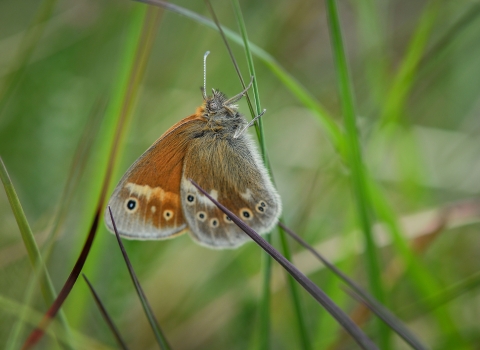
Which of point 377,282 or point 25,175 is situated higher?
point 25,175

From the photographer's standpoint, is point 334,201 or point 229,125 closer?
point 229,125

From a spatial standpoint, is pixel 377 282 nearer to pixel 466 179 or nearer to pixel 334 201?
pixel 334 201

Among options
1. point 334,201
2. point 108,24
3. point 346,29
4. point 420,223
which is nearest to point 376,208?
point 420,223

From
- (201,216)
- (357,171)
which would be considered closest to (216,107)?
(201,216)

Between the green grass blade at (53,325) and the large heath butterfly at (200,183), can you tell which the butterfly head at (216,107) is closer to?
the large heath butterfly at (200,183)

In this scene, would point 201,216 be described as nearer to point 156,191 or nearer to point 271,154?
point 156,191

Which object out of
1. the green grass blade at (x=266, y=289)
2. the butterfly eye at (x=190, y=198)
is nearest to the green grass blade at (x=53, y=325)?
the green grass blade at (x=266, y=289)

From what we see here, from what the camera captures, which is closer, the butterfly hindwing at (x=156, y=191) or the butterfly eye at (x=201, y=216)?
the butterfly hindwing at (x=156, y=191)

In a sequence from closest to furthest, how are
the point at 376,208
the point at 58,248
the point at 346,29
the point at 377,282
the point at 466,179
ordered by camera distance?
the point at 377,282, the point at 376,208, the point at 58,248, the point at 466,179, the point at 346,29
